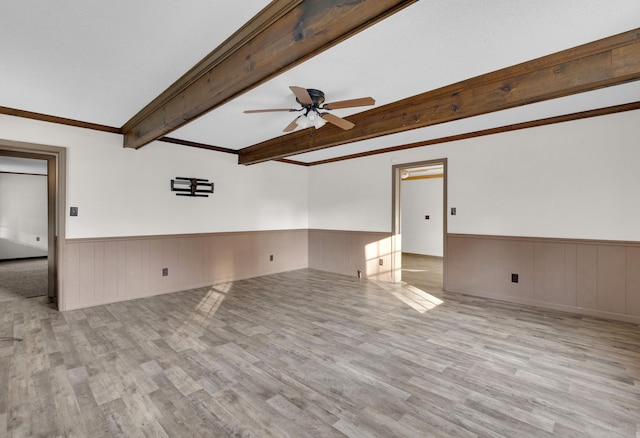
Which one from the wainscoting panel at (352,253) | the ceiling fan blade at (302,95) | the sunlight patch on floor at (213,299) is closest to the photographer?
the ceiling fan blade at (302,95)

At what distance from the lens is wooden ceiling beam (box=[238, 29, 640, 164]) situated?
6.93ft

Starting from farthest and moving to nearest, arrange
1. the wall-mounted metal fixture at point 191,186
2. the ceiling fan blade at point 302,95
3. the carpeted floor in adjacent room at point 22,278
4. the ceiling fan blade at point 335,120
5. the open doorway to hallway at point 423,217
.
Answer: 1. the open doorway to hallway at point 423,217
2. the wall-mounted metal fixture at point 191,186
3. the carpeted floor in adjacent room at point 22,278
4. the ceiling fan blade at point 335,120
5. the ceiling fan blade at point 302,95

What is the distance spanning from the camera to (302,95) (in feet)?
8.50

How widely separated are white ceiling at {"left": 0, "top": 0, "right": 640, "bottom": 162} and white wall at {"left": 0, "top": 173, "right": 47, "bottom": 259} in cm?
629

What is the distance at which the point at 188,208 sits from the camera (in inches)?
196

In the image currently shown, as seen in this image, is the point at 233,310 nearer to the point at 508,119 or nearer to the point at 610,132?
the point at 508,119

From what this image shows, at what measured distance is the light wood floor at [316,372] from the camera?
1.77 metres

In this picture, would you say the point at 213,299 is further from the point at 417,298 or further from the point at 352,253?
the point at 417,298

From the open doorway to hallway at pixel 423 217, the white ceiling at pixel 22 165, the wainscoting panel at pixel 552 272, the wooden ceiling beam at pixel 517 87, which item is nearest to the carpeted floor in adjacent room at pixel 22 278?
the white ceiling at pixel 22 165

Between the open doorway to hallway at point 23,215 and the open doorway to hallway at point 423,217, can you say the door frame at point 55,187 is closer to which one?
the open doorway to hallway at point 23,215

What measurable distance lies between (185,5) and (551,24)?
2.27 meters

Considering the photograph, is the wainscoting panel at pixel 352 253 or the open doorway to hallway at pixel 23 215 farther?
the open doorway to hallway at pixel 23 215

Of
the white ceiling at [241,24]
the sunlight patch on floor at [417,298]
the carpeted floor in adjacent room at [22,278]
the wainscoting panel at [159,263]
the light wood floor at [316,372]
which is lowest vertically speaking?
the light wood floor at [316,372]

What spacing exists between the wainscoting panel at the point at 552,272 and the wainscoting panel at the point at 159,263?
3.44m
